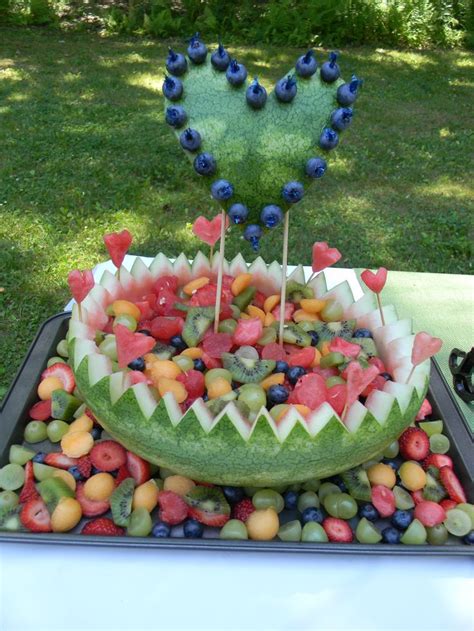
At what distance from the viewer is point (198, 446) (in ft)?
3.50

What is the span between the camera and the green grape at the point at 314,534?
1082 millimetres

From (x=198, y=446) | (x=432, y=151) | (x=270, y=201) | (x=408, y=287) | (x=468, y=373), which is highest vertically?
(x=270, y=201)

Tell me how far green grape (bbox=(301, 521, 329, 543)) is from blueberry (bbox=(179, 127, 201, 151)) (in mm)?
660

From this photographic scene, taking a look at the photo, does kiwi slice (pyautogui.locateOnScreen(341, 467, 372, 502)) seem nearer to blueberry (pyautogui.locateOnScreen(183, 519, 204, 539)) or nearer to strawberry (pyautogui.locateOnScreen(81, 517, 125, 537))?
blueberry (pyautogui.locateOnScreen(183, 519, 204, 539))

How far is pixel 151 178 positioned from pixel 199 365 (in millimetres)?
2485

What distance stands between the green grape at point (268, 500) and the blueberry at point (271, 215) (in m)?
0.47

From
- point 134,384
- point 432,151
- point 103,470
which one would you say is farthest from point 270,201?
point 432,151

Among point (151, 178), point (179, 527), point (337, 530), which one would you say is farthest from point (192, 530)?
point (151, 178)

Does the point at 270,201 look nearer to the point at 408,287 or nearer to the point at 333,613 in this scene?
the point at 333,613

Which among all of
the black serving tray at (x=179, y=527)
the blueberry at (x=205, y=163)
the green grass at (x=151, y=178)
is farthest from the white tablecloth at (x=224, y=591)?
the green grass at (x=151, y=178)

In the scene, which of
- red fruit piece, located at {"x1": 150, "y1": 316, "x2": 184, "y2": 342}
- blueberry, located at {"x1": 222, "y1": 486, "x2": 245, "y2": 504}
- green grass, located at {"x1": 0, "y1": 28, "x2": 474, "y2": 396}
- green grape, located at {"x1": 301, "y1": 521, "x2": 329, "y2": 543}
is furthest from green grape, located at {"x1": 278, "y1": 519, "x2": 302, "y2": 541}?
green grass, located at {"x1": 0, "y1": 28, "x2": 474, "y2": 396}

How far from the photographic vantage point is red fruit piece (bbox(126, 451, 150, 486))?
3.90 ft

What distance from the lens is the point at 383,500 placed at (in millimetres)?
1159

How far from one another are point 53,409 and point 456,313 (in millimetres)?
1317
